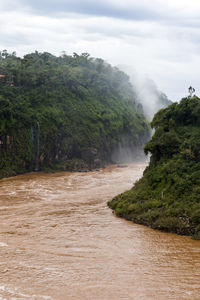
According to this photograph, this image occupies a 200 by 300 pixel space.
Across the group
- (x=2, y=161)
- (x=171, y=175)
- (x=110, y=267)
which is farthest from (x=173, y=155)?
(x=2, y=161)

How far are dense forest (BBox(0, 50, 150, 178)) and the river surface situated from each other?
16.5 metres

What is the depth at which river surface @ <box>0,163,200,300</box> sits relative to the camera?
13156 mm

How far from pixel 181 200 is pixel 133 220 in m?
2.88

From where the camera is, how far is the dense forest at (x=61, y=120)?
42.9 m

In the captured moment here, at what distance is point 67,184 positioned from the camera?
3666cm

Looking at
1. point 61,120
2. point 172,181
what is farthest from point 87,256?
point 61,120

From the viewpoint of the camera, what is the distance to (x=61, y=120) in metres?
49.7

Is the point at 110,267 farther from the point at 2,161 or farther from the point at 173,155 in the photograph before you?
the point at 2,161

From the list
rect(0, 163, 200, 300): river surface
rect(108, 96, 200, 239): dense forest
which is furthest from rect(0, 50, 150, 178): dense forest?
rect(108, 96, 200, 239): dense forest

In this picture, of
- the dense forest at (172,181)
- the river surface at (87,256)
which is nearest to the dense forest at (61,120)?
the river surface at (87,256)

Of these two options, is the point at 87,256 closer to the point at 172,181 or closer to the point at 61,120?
the point at 172,181

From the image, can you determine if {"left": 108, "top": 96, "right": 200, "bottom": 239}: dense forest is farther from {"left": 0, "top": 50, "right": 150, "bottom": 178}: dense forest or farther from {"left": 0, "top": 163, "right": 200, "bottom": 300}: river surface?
{"left": 0, "top": 50, "right": 150, "bottom": 178}: dense forest

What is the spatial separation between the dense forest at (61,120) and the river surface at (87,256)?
16528mm

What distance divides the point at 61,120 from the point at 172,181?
97.3 feet
